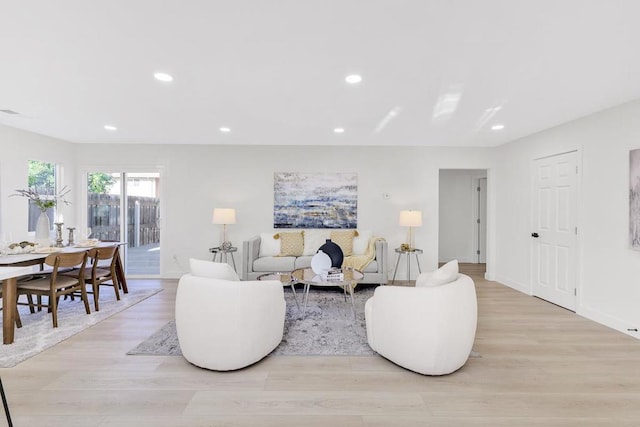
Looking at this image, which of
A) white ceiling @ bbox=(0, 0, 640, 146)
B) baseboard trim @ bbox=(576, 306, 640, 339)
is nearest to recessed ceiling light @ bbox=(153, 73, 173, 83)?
white ceiling @ bbox=(0, 0, 640, 146)

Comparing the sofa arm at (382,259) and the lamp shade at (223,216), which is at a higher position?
the lamp shade at (223,216)

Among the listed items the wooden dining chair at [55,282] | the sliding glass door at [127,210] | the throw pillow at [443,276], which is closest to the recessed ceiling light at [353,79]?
the throw pillow at [443,276]

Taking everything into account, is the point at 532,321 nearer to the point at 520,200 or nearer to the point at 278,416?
the point at 520,200

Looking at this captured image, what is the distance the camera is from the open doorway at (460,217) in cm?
772

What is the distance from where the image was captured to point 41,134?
16.6 ft

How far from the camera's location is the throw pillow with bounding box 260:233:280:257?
5449 mm

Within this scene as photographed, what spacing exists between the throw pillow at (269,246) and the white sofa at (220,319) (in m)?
2.88

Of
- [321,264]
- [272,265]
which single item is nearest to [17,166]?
[272,265]

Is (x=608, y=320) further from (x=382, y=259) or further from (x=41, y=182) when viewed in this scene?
(x=41, y=182)

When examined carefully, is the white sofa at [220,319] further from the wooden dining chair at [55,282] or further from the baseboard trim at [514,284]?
the baseboard trim at [514,284]

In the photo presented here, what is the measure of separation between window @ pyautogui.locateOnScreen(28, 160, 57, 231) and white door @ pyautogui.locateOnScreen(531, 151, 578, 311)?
7.59 metres

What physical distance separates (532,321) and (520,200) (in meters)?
2.15

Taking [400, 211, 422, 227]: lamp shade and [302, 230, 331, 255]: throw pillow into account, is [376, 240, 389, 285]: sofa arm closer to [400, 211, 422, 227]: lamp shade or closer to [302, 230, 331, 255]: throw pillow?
[400, 211, 422, 227]: lamp shade

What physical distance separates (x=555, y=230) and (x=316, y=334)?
3.55 m
